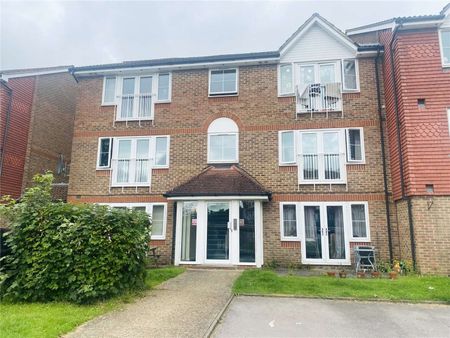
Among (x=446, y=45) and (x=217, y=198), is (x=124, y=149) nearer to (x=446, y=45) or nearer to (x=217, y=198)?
(x=217, y=198)

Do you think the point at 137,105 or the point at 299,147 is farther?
the point at 137,105

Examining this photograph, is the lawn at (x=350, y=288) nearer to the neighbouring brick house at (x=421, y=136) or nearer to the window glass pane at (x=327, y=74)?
the neighbouring brick house at (x=421, y=136)

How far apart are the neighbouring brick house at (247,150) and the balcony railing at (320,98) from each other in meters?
0.04

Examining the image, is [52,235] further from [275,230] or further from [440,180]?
[440,180]

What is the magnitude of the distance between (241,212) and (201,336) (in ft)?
23.9

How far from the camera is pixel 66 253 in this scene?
20.9 ft

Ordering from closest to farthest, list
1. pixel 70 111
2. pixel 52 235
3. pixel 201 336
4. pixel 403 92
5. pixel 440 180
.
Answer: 1. pixel 201 336
2. pixel 52 235
3. pixel 440 180
4. pixel 403 92
5. pixel 70 111

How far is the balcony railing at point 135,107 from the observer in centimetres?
1402

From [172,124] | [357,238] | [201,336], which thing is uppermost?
[172,124]

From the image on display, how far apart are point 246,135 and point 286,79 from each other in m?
2.98

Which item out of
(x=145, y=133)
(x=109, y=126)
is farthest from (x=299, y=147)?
(x=109, y=126)

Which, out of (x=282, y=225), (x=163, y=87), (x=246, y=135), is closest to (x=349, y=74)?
(x=246, y=135)

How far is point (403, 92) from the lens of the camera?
10.9 meters

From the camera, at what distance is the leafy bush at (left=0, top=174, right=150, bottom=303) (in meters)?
6.34
